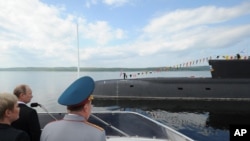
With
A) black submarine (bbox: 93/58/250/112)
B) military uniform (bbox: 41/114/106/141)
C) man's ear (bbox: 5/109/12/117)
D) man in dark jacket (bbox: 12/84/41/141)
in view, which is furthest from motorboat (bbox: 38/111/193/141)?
black submarine (bbox: 93/58/250/112)

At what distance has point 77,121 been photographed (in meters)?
2.65

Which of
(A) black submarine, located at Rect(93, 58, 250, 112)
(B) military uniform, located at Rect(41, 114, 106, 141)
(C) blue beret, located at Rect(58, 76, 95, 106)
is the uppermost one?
(C) blue beret, located at Rect(58, 76, 95, 106)

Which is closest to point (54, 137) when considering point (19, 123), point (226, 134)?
point (19, 123)

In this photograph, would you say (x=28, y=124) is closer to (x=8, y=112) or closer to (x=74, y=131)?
(x=8, y=112)

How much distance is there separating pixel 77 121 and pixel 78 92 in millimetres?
276

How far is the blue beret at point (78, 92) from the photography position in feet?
8.61

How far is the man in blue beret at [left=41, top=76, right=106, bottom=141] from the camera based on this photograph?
2580mm

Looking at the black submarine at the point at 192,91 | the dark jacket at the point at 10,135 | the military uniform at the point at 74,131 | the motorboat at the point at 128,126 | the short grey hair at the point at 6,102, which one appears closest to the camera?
the military uniform at the point at 74,131

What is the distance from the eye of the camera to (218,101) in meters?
29.0

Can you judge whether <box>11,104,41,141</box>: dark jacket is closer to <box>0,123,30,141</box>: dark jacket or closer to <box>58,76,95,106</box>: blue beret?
<box>0,123,30,141</box>: dark jacket

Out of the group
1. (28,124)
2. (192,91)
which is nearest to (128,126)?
(28,124)

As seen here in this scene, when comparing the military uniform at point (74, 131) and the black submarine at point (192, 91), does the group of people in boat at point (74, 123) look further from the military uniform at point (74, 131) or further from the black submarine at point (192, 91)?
the black submarine at point (192, 91)

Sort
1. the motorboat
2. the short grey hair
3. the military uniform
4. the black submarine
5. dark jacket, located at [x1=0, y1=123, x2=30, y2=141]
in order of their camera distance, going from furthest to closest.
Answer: the black submarine < the motorboat < the short grey hair < dark jacket, located at [x1=0, y1=123, x2=30, y2=141] < the military uniform

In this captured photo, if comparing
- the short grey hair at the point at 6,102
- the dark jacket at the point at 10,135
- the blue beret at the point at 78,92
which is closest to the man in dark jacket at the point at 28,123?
the short grey hair at the point at 6,102
